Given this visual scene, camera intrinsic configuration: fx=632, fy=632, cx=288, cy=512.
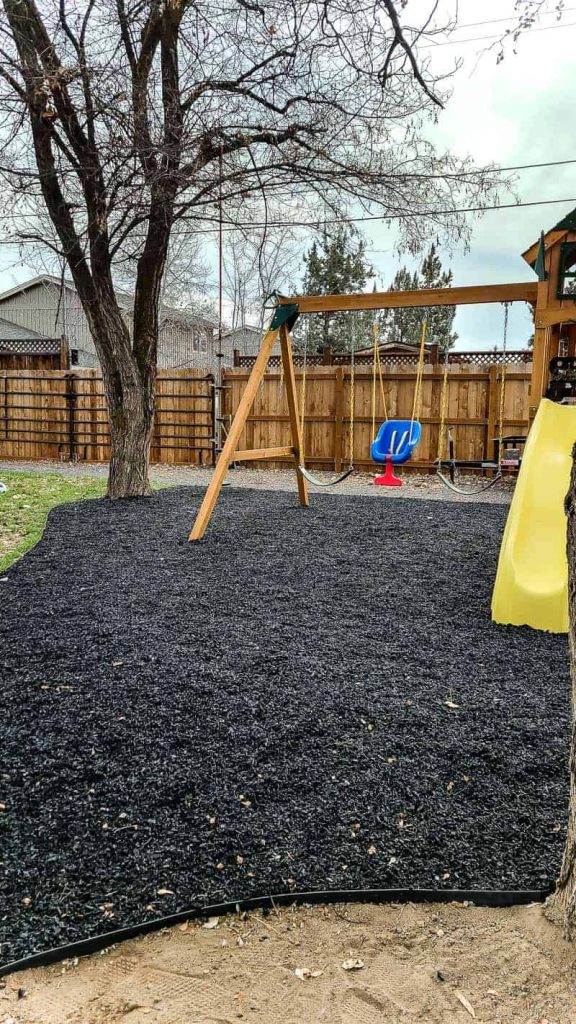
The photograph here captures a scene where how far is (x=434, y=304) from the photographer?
5230mm

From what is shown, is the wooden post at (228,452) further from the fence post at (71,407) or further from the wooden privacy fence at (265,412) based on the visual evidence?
the fence post at (71,407)

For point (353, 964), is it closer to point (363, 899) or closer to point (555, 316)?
point (363, 899)

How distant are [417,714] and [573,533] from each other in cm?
111

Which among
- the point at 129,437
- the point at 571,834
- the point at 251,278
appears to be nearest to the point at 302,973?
the point at 571,834

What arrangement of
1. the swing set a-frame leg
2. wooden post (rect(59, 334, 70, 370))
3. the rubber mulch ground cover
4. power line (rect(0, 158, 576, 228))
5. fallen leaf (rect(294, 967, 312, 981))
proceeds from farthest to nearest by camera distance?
1. wooden post (rect(59, 334, 70, 370))
2. power line (rect(0, 158, 576, 228))
3. the swing set a-frame leg
4. the rubber mulch ground cover
5. fallen leaf (rect(294, 967, 312, 981))

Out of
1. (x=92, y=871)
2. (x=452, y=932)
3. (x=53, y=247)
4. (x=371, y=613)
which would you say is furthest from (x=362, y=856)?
(x=53, y=247)

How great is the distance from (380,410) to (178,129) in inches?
241

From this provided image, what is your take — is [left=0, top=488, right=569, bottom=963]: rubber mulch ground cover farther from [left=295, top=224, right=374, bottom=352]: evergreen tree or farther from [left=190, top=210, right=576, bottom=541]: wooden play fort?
[left=295, top=224, right=374, bottom=352]: evergreen tree

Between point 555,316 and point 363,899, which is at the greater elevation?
point 555,316

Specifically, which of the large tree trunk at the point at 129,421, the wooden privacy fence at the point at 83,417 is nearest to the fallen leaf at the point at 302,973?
the large tree trunk at the point at 129,421

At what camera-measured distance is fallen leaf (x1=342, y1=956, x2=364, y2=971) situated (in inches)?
48.4

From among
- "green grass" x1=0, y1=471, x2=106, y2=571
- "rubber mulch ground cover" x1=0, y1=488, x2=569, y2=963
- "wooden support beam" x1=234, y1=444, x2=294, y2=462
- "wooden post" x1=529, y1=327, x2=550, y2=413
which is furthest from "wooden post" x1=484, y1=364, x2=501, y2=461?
"rubber mulch ground cover" x1=0, y1=488, x2=569, y2=963

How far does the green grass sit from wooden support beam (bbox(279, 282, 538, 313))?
2.96 meters

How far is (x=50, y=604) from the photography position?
11.2 ft
